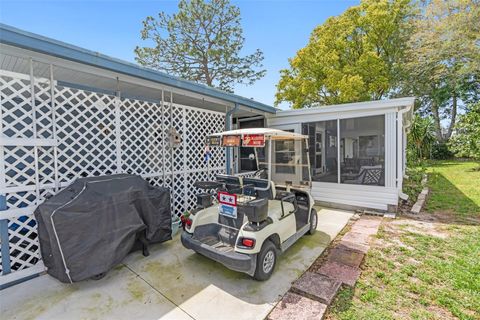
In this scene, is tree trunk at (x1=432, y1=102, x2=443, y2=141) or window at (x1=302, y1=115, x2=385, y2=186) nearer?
window at (x1=302, y1=115, x2=385, y2=186)

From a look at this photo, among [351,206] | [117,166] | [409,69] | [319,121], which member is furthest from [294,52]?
[117,166]

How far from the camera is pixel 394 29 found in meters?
12.6

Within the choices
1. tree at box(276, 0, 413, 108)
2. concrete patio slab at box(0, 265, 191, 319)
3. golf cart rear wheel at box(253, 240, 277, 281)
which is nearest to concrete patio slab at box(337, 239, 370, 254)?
golf cart rear wheel at box(253, 240, 277, 281)

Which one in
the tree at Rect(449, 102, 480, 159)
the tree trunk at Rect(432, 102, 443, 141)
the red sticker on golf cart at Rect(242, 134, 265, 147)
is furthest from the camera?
the tree trunk at Rect(432, 102, 443, 141)

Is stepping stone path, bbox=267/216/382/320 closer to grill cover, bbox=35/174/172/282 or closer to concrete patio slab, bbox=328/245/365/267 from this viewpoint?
concrete patio slab, bbox=328/245/365/267

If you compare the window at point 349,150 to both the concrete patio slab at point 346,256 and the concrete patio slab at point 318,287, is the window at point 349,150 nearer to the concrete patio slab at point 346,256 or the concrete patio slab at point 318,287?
the concrete patio slab at point 346,256

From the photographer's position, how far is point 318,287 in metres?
2.49

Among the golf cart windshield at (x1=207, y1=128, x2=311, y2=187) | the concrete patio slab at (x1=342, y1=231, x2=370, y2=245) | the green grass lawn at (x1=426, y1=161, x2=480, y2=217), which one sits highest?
the golf cart windshield at (x1=207, y1=128, x2=311, y2=187)

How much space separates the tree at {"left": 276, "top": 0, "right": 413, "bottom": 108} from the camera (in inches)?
461

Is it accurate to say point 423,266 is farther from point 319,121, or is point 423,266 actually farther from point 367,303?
point 319,121

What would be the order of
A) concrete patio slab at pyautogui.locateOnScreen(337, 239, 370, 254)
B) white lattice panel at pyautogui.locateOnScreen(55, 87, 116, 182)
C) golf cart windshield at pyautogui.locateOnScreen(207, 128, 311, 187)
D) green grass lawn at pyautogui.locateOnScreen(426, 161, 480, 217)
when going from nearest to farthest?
white lattice panel at pyautogui.locateOnScreen(55, 87, 116, 182) < concrete patio slab at pyautogui.locateOnScreen(337, 239, 370, 254) < golf cart windshield at pyautogui.locateOnScreen(207, 128, 311, 187) < green grass lawn at pyautogui.locateOnScreen(426, 161, 480, 217)

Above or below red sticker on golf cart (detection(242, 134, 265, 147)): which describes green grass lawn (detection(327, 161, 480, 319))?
below

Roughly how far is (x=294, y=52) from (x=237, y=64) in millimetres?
3676

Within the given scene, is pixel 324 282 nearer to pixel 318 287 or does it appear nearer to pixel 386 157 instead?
pixel 318 287
